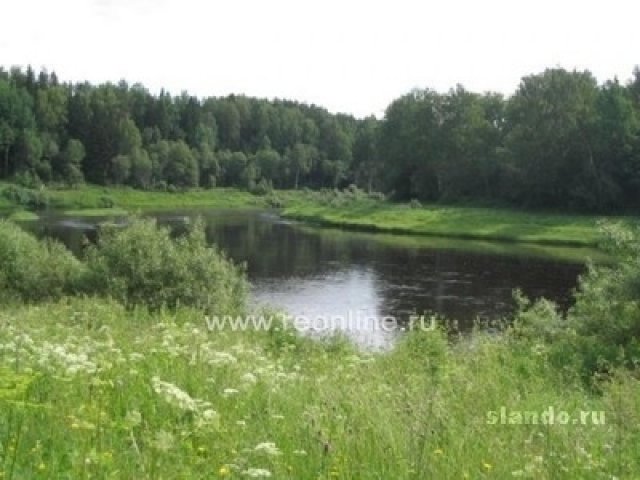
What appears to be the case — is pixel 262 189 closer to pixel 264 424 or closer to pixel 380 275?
pixel 380 275

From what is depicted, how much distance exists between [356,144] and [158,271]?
433 feet

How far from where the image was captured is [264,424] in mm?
6445

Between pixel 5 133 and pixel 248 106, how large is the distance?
75131mm

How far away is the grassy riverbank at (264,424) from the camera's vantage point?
16.2 feet

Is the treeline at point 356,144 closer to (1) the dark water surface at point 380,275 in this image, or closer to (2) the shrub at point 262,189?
(2) the shrub at point 262,189

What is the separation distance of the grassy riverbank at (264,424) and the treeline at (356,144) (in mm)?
75020

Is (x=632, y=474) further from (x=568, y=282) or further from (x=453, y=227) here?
(x=453, y=227)

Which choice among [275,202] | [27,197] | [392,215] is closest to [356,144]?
[275,202]

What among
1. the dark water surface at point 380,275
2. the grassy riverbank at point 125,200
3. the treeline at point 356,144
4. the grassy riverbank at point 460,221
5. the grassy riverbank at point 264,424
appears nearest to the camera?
the grassy riverbank at point 264,424

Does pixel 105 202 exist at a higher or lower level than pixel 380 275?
lower

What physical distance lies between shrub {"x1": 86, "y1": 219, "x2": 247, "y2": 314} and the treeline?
6286cm

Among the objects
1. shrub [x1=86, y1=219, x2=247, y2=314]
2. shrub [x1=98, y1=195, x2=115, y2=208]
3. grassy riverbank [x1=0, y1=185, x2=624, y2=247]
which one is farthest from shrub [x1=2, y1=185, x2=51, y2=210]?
shrub [x1=86, y1=219, x2=247, y2=314]

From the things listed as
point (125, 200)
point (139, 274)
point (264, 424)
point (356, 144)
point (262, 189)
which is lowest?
point (125, 200)

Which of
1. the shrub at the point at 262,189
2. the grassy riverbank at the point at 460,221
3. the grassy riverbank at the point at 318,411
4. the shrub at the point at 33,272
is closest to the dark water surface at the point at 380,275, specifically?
the grassy riverbank at the point at 460,221
